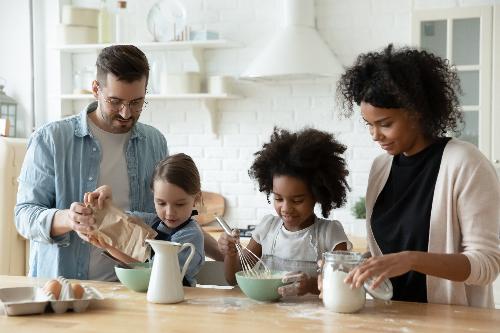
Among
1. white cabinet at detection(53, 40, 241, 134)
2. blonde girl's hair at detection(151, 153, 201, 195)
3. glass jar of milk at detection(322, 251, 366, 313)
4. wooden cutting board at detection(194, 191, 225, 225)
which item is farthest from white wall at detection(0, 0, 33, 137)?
glass jar of milk at detection(322, 251, 366, 313)

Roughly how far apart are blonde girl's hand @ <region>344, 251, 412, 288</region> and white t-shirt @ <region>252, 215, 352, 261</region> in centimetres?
34

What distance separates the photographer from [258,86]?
4258 mm

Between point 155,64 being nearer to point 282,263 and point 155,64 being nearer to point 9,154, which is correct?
point 9,154

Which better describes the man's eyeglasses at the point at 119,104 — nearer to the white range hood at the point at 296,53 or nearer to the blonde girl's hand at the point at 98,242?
the blonde girl's hand at the point at 98,242

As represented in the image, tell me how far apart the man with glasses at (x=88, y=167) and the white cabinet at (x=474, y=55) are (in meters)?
2.20

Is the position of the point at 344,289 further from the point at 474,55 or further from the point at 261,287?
the point at 474,55

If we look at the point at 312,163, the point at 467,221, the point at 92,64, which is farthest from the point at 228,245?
the point at 92,64

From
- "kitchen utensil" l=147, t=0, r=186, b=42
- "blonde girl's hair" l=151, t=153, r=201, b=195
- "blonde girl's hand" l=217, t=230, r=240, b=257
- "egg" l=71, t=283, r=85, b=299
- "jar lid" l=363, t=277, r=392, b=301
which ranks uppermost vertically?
"kitchen utensil" l=147, t=0, r=186, b=42

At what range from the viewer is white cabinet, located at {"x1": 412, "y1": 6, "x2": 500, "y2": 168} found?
12.0 feet

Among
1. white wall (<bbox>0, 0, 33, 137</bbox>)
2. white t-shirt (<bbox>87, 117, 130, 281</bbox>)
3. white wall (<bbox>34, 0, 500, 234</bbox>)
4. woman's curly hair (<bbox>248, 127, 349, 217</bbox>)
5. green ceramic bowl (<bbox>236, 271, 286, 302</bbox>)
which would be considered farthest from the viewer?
white wall (<bbox>0, 0, 33, 137</bbox>)

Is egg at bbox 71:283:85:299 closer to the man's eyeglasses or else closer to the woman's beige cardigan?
the man's eyeglasses

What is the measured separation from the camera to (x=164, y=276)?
167cm

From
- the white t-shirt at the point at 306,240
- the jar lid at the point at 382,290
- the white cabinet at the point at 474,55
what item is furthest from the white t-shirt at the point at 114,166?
the white cabinet at the point at 474,55

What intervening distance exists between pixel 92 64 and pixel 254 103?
123cm
